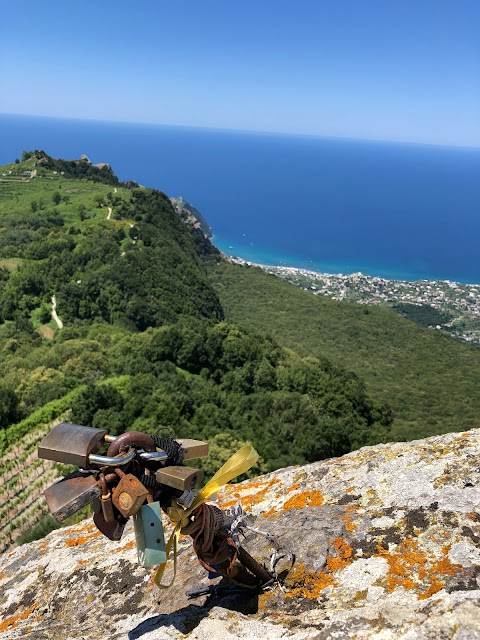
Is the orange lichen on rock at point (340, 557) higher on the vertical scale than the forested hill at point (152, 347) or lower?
higher

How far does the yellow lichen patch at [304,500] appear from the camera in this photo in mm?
5069

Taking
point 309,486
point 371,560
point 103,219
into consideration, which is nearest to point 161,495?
point 371,560

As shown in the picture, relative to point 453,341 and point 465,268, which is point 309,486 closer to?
point 453,341

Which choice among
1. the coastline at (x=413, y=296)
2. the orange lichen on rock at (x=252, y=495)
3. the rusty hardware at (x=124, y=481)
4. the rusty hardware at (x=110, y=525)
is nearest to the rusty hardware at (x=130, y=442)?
the rusty hardware at (x=124, y=481)

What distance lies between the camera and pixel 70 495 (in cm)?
287

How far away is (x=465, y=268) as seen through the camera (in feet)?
632

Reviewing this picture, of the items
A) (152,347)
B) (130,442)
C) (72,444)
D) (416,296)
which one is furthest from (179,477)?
(416,296)

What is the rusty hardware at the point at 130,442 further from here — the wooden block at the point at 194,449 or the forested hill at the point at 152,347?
the forested hill at the point at 152,347

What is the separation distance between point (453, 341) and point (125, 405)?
6026 centimetres

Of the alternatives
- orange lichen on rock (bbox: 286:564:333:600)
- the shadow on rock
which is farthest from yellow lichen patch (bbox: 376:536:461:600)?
the shadow on rock

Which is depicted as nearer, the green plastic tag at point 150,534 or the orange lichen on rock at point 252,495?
the green plastic tag at point 150,534

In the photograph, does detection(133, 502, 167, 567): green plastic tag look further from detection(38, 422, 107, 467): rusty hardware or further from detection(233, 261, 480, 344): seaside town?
detection(233, 261, 480, 344): seaside town

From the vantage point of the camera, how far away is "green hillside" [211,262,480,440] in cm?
4131

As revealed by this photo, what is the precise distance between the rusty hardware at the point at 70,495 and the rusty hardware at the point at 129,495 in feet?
0.41
